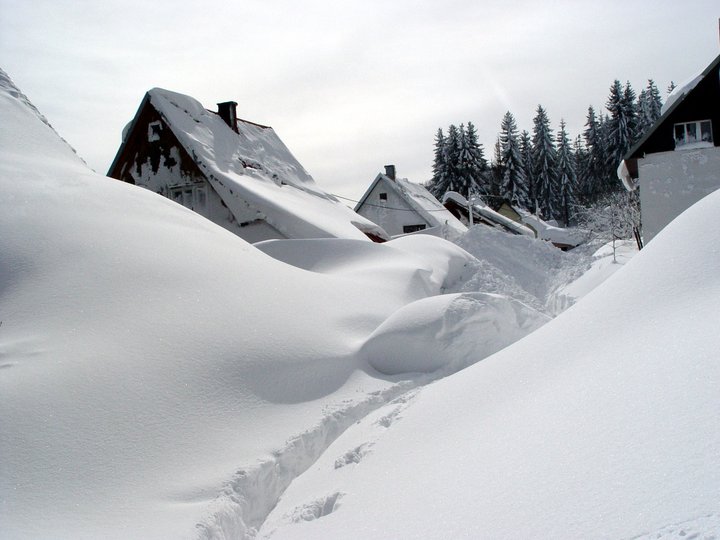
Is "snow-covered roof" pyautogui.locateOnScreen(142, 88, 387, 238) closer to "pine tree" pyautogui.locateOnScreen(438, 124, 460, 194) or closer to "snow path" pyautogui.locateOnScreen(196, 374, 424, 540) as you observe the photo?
"snow path" pyautogui.locateOnScreen(196, 374, 424, 540)

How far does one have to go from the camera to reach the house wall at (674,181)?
15.3 metres

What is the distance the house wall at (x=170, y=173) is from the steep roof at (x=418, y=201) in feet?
45.5

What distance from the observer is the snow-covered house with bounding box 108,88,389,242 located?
619 inches

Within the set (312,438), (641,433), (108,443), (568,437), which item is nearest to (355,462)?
(312,438)

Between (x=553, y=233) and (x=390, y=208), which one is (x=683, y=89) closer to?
(x=390, y=208)

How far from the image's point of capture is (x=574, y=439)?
2527 millimetres

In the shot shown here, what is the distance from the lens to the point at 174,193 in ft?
58.5

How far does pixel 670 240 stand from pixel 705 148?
1364 centimetres

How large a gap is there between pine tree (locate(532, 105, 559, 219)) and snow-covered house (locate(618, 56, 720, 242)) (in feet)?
148

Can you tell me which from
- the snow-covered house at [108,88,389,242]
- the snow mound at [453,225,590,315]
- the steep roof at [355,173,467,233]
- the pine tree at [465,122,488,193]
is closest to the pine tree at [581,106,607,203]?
the pine tree at [465,122,488,193]

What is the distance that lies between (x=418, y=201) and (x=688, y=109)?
52.1 feet

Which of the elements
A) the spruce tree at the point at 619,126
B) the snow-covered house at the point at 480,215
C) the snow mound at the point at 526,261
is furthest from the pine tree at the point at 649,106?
the snow mound at the point at 526,261

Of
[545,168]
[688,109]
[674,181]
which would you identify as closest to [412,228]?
[674,181]

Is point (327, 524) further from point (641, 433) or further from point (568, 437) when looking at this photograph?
point (641, 433)
